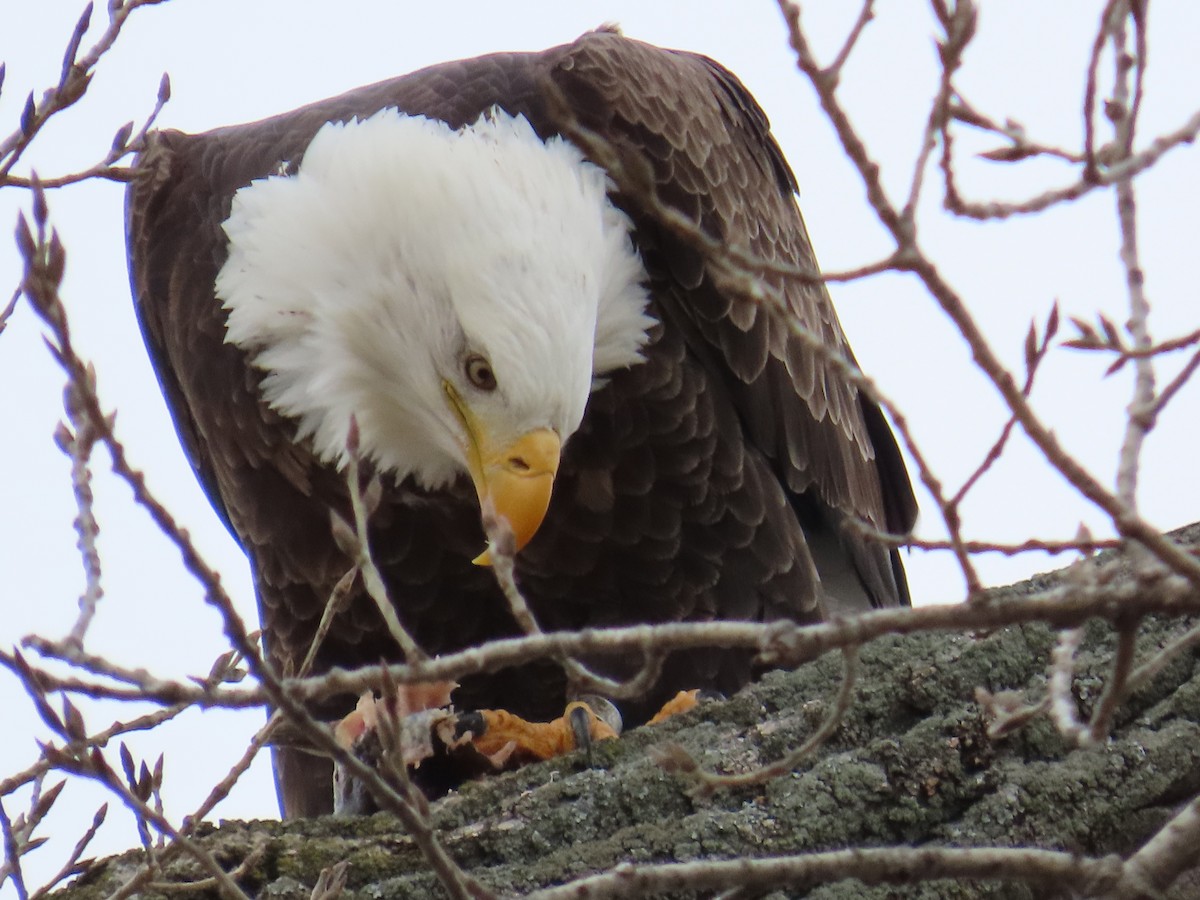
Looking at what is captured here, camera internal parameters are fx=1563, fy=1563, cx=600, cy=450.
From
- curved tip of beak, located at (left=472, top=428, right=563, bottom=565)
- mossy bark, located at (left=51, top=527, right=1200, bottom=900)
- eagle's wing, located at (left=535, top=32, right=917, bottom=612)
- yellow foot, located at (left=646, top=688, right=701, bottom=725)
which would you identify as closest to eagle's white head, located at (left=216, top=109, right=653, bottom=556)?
curved tip of beak, located at (left=472, top=428, right=563, bottom=565)

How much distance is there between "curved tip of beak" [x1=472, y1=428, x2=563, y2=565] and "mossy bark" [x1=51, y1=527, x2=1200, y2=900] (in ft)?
1.97

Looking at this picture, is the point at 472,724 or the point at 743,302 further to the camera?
the point at 472,724

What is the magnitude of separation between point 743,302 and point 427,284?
759 millimetres

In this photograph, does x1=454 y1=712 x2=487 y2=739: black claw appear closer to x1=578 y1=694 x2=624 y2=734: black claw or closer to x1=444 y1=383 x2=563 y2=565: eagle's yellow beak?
x1=578 y1=694 x2=624 y2=734: black claw

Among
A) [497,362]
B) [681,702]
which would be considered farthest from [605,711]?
[497,362]

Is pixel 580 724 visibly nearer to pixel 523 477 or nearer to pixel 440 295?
pixel 523 477

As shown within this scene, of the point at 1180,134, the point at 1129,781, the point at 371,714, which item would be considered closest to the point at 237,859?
the point at 371,714

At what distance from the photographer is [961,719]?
9.14 feet

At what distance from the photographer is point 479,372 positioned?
11.7 feet

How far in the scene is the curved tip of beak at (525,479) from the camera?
3.41 meters

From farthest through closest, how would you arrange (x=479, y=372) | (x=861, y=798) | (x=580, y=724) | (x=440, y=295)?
(x=580, y=724) → (x=440, y=295) → (x=479, y=372) → (x=861, y=798)

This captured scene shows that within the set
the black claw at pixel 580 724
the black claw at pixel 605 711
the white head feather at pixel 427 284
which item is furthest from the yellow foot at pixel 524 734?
the white head feather at pixel 427 284

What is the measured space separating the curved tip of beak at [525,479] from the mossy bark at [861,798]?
599 mm

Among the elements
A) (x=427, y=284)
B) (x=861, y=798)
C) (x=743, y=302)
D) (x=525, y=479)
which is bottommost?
(x=861, y=798)
